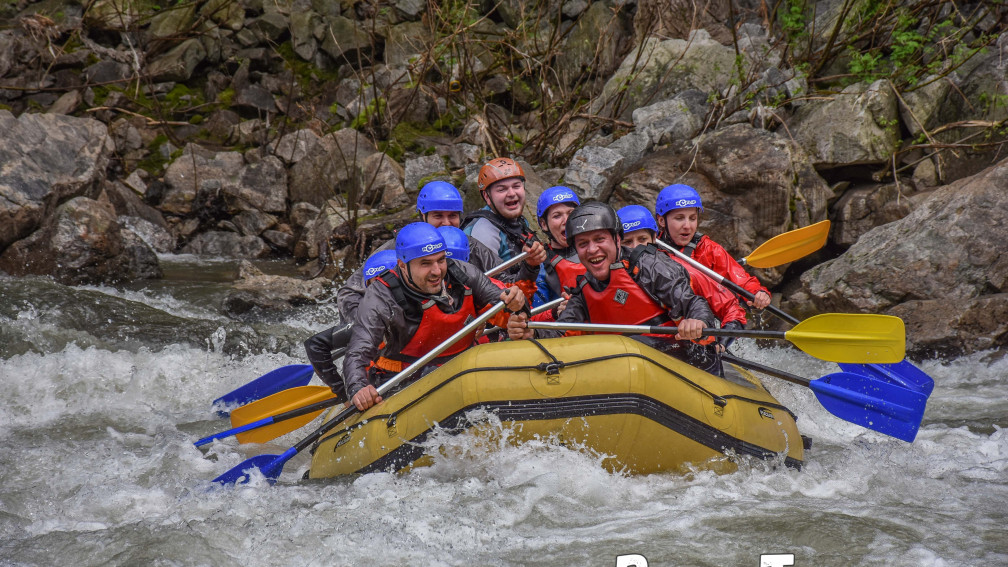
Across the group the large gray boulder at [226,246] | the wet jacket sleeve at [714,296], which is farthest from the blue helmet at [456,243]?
the large gray boulder at [226,246]

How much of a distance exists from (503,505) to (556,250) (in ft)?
7.51

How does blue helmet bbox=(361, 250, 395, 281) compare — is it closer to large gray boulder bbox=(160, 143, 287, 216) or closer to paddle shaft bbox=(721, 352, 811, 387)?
paddle shaft bbox=(721, 352, 811, 387)

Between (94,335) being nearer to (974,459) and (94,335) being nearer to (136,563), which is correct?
(136,563)

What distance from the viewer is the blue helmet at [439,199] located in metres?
5.27

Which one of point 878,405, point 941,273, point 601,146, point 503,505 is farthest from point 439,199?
point 941,273

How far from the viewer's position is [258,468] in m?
4.06

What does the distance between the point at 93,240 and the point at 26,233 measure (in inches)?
24.2

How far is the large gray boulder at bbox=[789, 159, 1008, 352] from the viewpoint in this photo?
6078mm

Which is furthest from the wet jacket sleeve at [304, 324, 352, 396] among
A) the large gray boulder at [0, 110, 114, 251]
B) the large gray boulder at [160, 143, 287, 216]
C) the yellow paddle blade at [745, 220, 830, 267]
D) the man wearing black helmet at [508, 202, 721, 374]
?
the large gray boulder at [160, 143, 287, 216]

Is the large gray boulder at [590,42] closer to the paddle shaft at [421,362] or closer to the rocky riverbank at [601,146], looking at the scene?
the rocky riverbank at [601,146]

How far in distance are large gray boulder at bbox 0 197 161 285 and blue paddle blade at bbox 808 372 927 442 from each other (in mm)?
7135

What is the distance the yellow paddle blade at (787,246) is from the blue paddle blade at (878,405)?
73.6 inches

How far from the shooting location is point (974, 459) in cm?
430

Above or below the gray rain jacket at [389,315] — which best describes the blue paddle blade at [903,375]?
below
